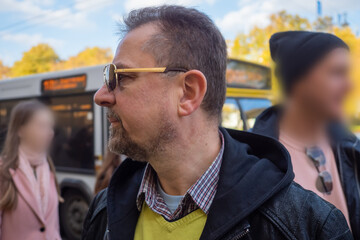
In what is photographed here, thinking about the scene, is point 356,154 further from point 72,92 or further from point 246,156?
point 72,92

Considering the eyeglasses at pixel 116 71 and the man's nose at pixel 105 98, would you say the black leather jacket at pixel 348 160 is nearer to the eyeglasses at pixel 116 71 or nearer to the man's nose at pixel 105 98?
the eyeglasses at pixel 116 71

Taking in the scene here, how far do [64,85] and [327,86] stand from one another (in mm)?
5539

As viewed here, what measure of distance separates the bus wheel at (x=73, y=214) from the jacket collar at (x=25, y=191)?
325 cm

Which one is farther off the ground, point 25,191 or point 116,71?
point 116,71

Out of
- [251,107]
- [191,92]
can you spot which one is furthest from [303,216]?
[251,107]

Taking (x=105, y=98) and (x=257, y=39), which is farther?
(x=257, y=39)

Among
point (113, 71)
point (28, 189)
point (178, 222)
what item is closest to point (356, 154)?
point (178, 222)

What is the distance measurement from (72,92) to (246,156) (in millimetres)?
5106

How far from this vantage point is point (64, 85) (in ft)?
20.6

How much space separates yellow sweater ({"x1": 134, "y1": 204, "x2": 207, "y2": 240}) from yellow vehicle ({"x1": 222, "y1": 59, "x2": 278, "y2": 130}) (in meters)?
4.00

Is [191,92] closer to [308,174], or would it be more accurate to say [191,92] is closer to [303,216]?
[303,216]

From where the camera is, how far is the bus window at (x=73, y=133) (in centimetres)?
593

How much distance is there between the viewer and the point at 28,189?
112 inches

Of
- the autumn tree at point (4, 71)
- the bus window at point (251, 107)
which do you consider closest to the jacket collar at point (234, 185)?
the bus window at point (251, 107)
